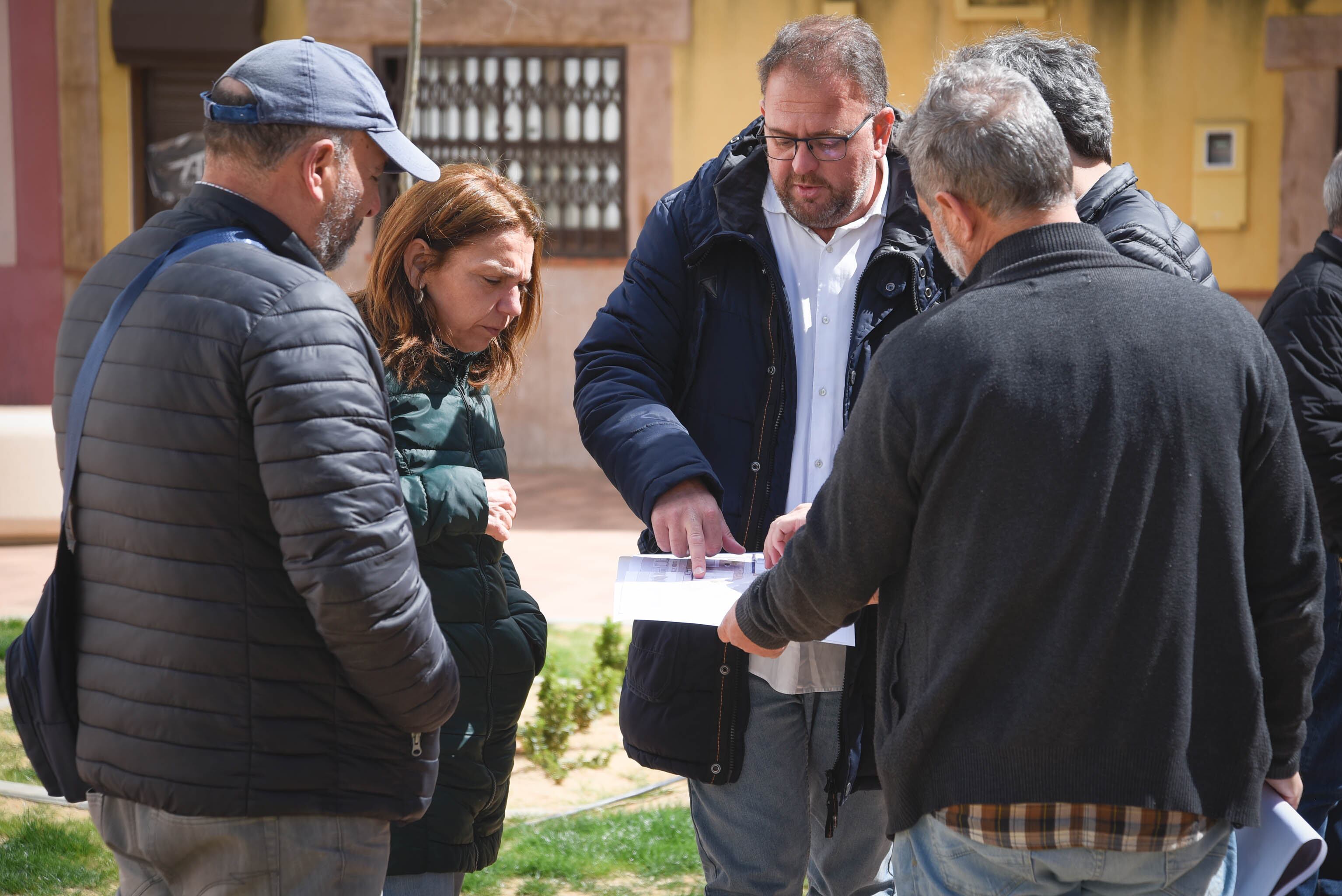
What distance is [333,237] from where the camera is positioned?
2.16m

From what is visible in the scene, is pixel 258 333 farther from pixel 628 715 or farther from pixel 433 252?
pixel 628 715

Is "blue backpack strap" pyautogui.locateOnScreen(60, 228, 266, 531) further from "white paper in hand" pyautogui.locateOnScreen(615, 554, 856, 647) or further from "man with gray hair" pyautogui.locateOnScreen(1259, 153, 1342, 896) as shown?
"man with gray hair" pyautogui.locateOnScreen(1259, 153, 1342, 896)

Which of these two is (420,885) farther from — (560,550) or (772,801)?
(560,550)

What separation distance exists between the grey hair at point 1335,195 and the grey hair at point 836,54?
161cm

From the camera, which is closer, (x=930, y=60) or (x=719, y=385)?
(x=719, y=385)

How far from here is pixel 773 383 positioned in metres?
2.72

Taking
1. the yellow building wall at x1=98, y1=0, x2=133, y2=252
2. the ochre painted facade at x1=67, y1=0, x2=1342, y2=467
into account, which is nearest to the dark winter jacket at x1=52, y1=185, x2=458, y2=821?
the ochre painted facade at x1=67, y1=0, x2=1342, y2=467

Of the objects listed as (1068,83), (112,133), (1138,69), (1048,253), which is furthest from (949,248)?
(112,133)

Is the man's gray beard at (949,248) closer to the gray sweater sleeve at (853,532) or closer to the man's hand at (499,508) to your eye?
the gray sweater sleeve at (853,532)

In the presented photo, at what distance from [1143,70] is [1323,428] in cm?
839

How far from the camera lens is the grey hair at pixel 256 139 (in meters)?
2.04

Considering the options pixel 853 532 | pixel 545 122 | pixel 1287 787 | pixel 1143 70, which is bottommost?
pixel 1287 787

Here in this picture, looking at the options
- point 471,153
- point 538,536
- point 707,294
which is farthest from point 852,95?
point 471,153

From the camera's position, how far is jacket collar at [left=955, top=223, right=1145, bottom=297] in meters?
1.80
